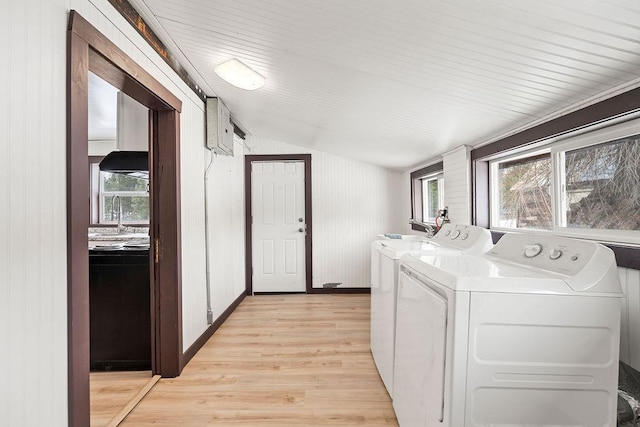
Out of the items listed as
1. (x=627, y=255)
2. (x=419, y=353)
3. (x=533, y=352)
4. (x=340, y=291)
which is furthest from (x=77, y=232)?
(x=340, y=291)

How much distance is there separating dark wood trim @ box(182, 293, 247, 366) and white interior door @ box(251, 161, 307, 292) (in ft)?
2.15

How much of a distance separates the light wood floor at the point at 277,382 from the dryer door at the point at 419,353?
0.32 m

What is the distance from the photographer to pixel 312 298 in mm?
3816

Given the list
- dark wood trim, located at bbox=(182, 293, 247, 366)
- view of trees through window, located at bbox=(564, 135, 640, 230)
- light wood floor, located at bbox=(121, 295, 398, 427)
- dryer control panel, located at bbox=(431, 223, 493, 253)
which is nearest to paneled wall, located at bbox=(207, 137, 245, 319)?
dark wood trim, located at bbox=(182, 293, 247, 366)

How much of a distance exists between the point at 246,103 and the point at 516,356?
102 inches

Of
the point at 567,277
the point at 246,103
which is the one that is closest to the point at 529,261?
the point at 567,277

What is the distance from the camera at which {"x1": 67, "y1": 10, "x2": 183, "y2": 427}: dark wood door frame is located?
1.11 metres

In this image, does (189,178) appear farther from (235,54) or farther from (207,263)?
(235,54)

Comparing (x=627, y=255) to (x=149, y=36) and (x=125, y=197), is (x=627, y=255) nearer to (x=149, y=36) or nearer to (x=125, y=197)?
(x=149, y=36)

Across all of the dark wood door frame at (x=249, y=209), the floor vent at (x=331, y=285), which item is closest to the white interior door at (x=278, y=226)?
the dark wood door frame at (x=249, y=209)

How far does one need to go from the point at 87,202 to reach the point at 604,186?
7.77ft

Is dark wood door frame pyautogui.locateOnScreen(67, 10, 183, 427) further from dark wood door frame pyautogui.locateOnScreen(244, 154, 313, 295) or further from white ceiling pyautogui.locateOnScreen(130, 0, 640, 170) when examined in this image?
dark wood door frame pyautogui.locateOnScreen(244, 154, 313, 295)

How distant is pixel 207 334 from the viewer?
2.55 meters

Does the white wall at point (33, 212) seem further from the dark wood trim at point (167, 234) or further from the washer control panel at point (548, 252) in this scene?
the washer control panel at point (548, 252)
